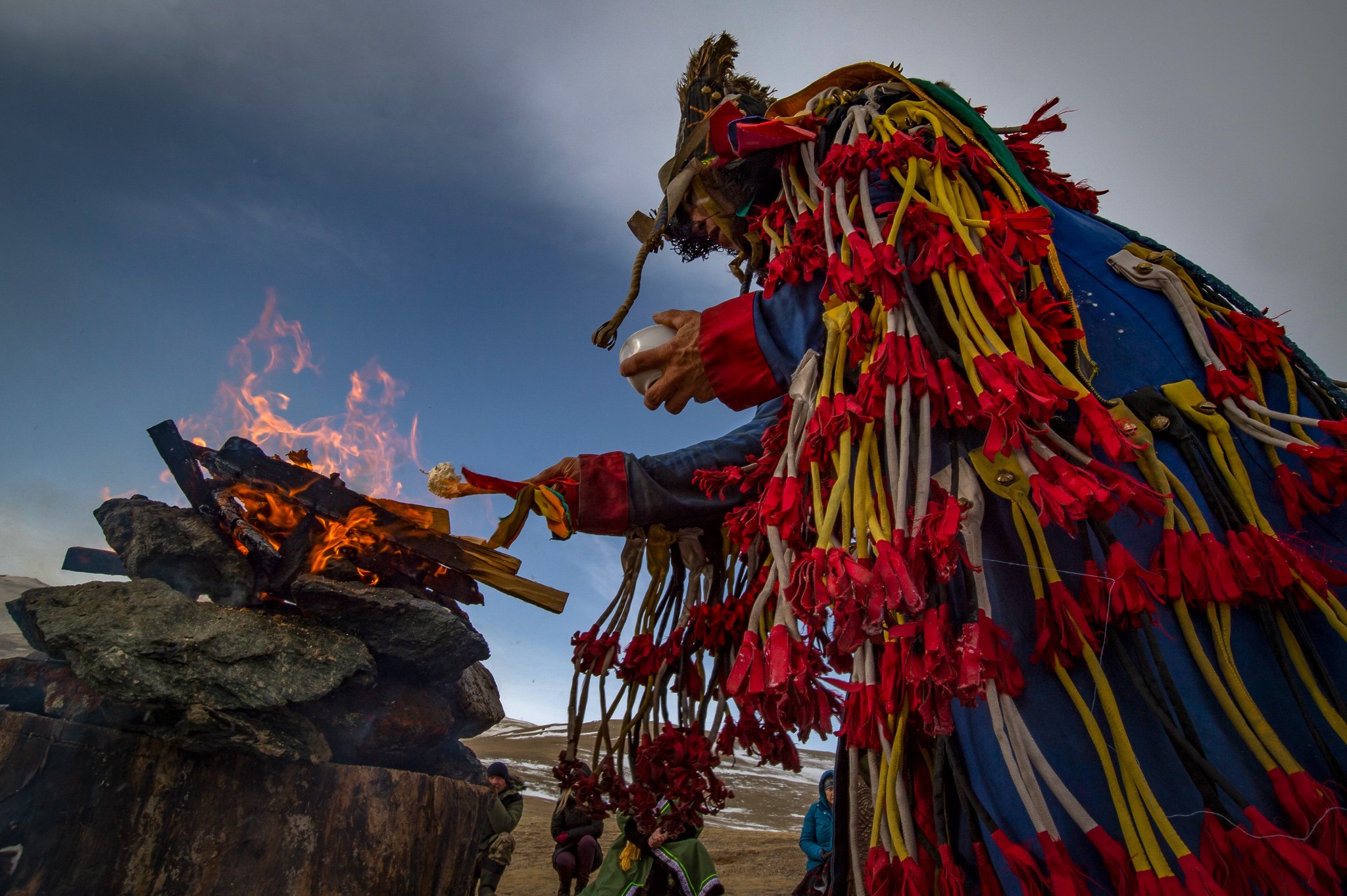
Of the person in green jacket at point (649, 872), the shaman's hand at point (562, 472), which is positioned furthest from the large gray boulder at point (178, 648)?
the person in green jacket at point (649, 872)

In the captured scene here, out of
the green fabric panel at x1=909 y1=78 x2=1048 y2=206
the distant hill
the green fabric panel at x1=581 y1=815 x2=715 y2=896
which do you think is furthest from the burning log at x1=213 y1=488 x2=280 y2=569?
the distant hill

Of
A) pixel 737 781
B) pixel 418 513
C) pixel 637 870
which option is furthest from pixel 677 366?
pixel 737 781

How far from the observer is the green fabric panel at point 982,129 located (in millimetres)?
1383

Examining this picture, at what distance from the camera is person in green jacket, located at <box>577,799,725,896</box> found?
14.6ft

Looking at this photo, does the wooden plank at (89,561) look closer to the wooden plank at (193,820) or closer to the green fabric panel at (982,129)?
the wooden plank at (193,820)

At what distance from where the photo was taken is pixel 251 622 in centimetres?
158

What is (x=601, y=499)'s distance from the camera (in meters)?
1.66

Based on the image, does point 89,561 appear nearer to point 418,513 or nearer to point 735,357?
point 418,513

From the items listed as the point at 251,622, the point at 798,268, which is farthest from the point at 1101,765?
the point at 251,622

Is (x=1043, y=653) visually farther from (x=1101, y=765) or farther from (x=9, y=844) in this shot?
(x=9, y=844)

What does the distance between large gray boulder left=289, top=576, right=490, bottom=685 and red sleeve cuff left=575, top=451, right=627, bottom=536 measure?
49 cm

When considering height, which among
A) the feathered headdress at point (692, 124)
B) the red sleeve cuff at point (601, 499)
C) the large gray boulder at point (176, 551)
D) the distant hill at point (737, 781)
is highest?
the feathered headdress at point (692, 124)

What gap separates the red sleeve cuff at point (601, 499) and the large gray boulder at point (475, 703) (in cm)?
94

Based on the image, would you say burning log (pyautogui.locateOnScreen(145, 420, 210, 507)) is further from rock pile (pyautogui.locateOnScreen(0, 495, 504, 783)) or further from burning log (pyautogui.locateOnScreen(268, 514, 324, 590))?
burning log (pyautogui.locateOnScreen(268, 514, 324, 590))
